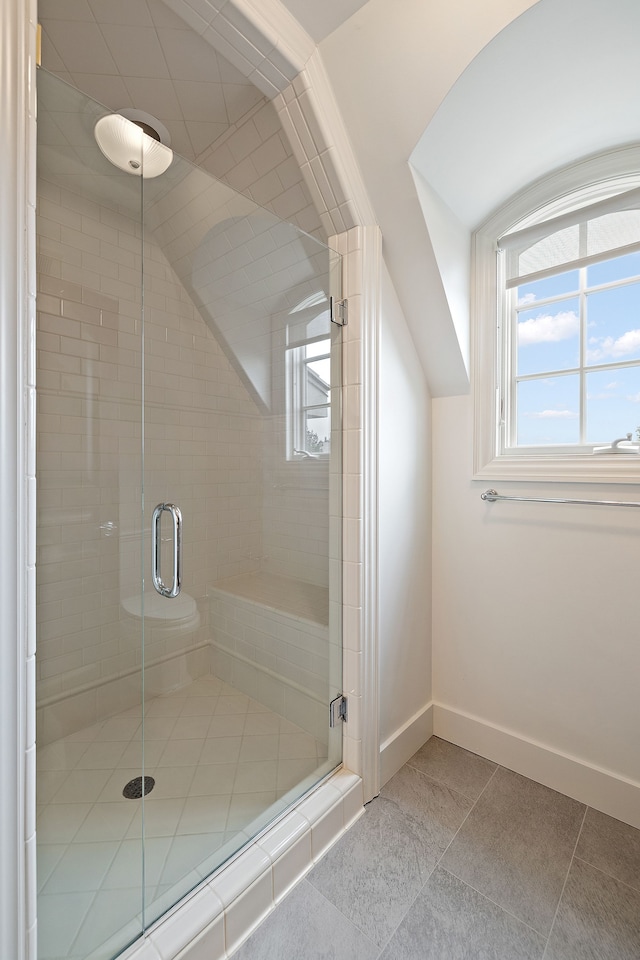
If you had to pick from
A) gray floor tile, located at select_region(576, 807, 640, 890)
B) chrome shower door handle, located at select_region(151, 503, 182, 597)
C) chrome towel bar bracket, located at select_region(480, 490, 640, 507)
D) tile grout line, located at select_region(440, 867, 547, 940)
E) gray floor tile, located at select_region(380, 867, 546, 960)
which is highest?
chrome towel bar bracket, located at select_region(480, 490, 640, 507)

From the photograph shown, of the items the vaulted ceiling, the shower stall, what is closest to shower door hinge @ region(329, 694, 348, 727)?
the shower stall

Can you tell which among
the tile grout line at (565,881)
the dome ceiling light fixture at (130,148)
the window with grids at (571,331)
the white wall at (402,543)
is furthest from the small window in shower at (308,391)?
the tile grout line at (565,881)

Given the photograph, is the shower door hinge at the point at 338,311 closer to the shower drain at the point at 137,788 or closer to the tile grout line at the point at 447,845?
the shower drain at the point at 137,788

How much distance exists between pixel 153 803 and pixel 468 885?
3.02 ft

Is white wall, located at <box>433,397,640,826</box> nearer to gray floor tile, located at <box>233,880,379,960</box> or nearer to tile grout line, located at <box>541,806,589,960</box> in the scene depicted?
tile grout line, located at <box>541,806,589,960</box>

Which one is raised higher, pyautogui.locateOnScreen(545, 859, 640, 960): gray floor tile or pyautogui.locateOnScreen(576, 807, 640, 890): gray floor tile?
pyautogui.locateOnScreen(576, 807, 640, 890): gray floor tile

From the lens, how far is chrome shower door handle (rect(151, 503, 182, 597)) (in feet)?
3.87

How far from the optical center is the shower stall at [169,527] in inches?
38.1

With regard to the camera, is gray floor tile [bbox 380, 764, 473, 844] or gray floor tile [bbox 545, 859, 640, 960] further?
gray floor tile [bbox 380, 764, 473, 844]

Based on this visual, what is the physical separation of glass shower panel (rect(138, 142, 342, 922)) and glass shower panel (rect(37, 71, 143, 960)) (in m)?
0.06

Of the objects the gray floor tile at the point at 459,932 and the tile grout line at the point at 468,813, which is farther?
the tile grout line at the point at 468,813

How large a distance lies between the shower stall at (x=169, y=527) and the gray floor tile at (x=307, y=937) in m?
0.18

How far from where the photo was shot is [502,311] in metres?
1.76

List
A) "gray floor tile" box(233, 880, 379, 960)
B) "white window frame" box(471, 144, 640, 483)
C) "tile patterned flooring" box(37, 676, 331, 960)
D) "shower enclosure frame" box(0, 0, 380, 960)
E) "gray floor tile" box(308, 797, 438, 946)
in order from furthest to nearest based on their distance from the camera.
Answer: "white window frame" box(471, 144, 640, 483) < "gray floor tile" box(308, 797, 438, 946) < "gray floor tile" box(233, 880, 379, 960) < "tile patterned flooring" box(37, 676, 331, 960) < "shower enclosure frame" box(0, 0, 380, 960)
